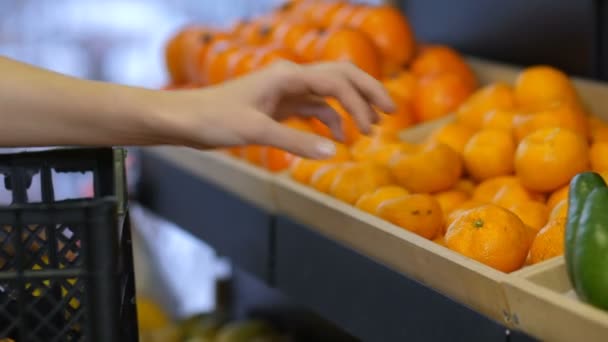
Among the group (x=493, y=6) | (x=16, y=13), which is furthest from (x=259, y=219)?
(x=16, y=13)

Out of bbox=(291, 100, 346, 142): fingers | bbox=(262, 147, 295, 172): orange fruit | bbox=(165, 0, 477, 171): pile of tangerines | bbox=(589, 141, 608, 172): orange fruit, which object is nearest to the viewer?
bbox=(291, 100, 346, 142): fingers

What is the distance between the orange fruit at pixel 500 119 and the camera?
4.78 feet

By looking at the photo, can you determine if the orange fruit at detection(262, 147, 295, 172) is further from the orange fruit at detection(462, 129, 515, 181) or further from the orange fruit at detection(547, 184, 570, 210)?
the orange fruit at detection(547, 184, 570, 210)

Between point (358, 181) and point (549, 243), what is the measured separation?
357 millimetres

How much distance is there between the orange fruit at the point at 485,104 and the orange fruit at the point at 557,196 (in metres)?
0.32

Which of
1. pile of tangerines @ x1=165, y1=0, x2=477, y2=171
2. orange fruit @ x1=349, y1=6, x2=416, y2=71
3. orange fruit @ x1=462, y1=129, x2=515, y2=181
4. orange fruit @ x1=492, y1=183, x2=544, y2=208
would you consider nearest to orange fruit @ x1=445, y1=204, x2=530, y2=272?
orange fruit @ x1=492, y1=183, x2=544, y2=208

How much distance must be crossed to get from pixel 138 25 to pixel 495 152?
2336 mm

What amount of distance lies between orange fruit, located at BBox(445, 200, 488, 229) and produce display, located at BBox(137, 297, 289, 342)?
80cm

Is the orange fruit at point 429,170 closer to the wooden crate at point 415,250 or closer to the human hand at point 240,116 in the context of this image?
the wooden crate at point 415,250

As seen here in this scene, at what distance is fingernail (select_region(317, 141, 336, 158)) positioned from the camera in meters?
0.84

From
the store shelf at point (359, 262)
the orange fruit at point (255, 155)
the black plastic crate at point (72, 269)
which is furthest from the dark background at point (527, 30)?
the black plastic crate at point (72, 269)

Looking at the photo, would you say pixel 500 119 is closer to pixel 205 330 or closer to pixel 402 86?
pixel 402 86

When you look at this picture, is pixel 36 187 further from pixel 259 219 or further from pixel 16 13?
pixel 259 219

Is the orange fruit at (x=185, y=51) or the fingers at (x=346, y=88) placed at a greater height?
the fingers at (x=346, y=88)
